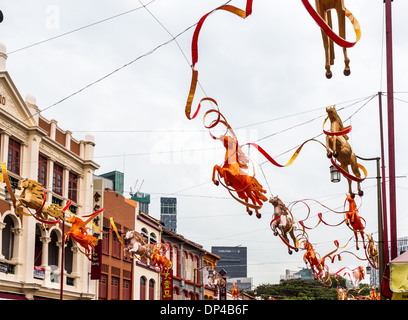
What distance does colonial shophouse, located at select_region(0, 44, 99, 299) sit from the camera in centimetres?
3312

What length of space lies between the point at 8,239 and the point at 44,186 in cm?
431

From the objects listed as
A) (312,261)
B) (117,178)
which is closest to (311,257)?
(312,261)

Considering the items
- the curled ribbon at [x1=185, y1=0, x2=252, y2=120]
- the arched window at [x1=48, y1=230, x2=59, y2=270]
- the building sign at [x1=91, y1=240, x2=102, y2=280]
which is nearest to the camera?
the curled ribbon at [x1=185, y1=0, x2=252, y2=120]

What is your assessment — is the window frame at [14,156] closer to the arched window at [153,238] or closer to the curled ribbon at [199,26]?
the arched window at [153,238]

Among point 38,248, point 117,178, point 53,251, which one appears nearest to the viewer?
point 38,248

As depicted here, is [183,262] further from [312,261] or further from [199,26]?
[199,26]

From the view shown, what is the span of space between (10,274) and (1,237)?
196 cm

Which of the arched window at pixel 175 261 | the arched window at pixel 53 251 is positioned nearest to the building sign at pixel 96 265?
the arched window at pixel 53 251

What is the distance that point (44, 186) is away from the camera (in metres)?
36.9

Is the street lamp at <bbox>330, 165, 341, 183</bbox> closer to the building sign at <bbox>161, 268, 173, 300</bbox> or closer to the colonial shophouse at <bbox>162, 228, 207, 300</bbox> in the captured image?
the building sign at <bbox>161, 268, 173, 300</bbox>

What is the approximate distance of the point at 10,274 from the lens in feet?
107

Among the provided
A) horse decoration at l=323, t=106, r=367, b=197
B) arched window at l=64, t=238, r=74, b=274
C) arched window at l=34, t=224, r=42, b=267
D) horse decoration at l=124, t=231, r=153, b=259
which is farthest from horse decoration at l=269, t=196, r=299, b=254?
arched window at l=64, t=238, r=74, b=274
